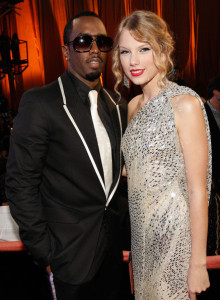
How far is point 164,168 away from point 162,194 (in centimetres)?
12

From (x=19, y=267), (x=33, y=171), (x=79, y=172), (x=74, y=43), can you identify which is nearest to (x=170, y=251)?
(x=79, y=172)

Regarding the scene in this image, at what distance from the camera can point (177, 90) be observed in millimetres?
1279

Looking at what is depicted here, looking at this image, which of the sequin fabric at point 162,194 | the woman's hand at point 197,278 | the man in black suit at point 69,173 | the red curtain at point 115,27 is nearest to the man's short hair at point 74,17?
the man in black suit at point 69,173

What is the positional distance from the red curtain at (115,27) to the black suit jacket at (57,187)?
534 centimetres

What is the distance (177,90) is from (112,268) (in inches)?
39.3

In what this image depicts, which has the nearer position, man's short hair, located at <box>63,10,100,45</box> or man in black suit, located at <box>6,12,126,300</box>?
man in black suit, located at <box>6,12,126,300</box>

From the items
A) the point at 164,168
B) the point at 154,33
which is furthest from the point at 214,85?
the point at 164,168

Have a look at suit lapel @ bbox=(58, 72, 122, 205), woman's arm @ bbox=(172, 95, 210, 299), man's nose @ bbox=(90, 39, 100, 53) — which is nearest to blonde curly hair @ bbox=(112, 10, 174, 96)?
man's nose @ bbox=(90, 39, 100, 53)

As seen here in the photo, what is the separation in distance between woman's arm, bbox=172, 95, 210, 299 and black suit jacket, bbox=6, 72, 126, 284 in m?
0.39

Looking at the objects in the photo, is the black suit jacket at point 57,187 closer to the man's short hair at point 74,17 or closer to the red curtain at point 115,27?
the man's short hair at point 74,17

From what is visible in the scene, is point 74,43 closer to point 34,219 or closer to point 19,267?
point 34,219

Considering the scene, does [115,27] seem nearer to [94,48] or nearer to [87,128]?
[94,48]

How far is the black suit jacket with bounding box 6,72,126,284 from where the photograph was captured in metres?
1.25

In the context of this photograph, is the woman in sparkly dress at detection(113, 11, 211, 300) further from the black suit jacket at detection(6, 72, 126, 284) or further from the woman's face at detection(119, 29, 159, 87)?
the black suit jacket at detection(6, 72, 126, 284)
